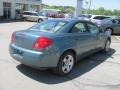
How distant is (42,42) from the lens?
17.4ft

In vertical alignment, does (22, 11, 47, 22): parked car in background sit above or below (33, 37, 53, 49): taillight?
above

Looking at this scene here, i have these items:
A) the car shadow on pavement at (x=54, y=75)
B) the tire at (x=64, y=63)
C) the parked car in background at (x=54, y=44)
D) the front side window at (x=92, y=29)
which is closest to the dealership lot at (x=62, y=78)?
the car shadow on pavement at (x=54, y=75)

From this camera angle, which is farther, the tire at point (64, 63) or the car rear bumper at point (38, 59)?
the tire at point (64, 63)

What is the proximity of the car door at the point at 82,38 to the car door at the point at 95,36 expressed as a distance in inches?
8.0

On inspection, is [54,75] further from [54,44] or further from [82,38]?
[82,38]

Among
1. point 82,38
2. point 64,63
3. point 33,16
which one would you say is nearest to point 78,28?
point 82,38

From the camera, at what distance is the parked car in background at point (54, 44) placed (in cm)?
532

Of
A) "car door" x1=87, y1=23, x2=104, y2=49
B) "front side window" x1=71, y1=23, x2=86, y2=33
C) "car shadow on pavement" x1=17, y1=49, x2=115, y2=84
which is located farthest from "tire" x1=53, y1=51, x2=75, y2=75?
"car door" x1=87, y1=23, x2=104, y2=49

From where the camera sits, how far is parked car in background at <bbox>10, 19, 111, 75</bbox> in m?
5.32

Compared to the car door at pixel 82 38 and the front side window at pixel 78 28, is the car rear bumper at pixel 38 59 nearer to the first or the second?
the car door at pixel 82 38

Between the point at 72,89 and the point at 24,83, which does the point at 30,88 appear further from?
the point at 72,89

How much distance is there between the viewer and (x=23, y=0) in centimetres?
3825

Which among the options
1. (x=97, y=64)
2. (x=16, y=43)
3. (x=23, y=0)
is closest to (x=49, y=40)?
(x=16, y=43)

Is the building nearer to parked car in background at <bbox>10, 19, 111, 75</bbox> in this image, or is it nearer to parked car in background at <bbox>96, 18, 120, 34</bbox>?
parked car in background at <bbox>96, 18, 120, 34</bbox>
